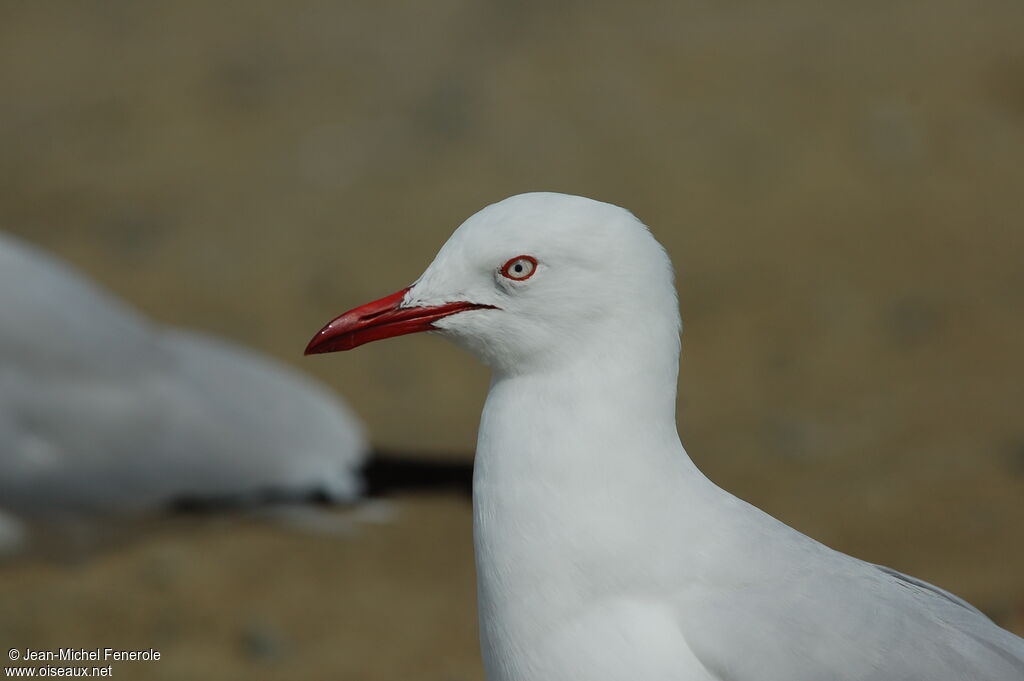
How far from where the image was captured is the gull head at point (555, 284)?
2230mm

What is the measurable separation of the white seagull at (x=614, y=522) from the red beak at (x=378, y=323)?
4 cm

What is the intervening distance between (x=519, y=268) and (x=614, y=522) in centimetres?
47

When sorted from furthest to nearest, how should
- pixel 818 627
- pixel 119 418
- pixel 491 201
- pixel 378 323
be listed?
pixel 491 201, pixel 119 418, pixel 378 323, pixel 818 627

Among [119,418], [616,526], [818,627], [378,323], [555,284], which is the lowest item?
[119,418]

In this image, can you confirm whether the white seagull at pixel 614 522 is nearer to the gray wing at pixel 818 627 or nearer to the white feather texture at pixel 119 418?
the gray wing at pixel 818 627

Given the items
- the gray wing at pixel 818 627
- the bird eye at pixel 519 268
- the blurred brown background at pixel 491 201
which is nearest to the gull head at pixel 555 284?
the bird eye at pixel 519 268

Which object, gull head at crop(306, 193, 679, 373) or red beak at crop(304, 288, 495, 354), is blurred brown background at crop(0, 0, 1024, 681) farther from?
gull head at crop(306, 193, 679, 373)

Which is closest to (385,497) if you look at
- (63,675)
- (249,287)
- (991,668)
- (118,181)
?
(63,675)

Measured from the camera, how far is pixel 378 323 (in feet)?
7.84

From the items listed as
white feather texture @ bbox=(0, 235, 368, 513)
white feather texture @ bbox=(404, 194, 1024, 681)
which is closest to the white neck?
white feather texture @ bbox=(404, 194, 1024, 681)

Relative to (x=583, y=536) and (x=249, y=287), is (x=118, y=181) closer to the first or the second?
(x=249, y=287)

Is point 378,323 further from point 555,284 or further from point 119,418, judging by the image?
point 119,418

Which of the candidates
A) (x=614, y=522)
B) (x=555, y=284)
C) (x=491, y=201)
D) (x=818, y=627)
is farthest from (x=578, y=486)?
(x=491, y=201)

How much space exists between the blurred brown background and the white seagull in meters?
1.75
